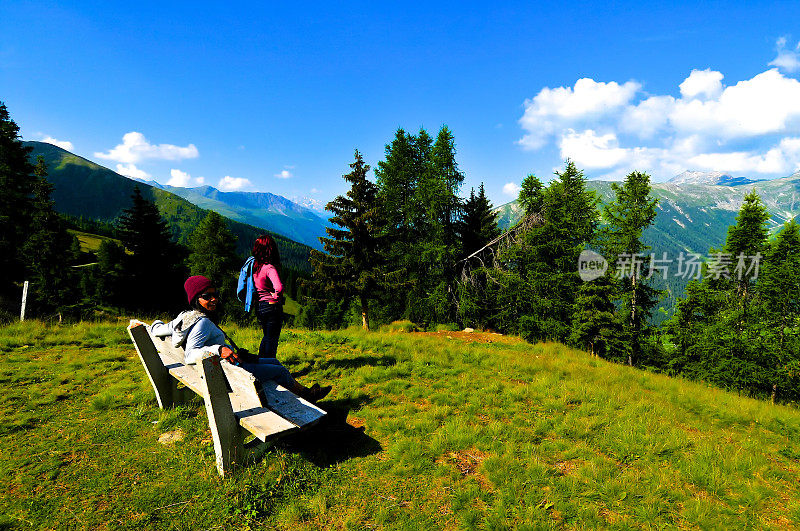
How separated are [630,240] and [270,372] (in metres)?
23.4

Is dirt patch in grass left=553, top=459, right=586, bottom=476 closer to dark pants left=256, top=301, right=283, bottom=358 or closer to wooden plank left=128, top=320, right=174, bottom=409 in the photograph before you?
dark pants left=256, top=301, right=283, bottom=358

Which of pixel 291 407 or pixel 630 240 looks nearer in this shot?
pixel 291 407

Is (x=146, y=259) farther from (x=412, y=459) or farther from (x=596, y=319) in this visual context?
(x=596, y=319)

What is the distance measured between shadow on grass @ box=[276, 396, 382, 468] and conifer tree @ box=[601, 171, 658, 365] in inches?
849

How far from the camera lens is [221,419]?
3.41 m

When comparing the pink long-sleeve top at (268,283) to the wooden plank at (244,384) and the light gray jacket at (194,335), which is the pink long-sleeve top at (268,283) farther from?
the wooden plank at (244,384)

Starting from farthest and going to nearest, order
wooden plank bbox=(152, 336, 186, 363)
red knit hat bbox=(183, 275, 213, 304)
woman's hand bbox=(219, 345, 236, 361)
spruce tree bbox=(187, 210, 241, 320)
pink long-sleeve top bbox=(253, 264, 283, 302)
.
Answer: spruce tree bbox=(187, 210, 241, 320) → pink long-sleeve top bbox=(253, 264, 283, 302) → wooden plank bbox=(152, 336, 186, 363) → red knit hat bbox=(183, 275, 213, 304) → woman's hand bbox=(219, 345, 236, 361)

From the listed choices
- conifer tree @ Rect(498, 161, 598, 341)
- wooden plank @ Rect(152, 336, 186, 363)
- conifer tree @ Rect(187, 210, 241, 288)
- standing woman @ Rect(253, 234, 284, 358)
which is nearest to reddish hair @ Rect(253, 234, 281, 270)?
standing woman @ Rect(253, 234, 284, 358)

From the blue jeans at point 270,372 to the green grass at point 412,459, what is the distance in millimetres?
825

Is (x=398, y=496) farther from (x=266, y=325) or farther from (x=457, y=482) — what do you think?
(x=266, y=325)

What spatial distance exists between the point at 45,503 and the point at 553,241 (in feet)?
72.4

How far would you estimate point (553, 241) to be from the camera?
2011 centimetres

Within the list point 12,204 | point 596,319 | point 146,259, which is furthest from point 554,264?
point 12,204

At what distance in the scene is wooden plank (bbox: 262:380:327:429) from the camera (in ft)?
11.4
